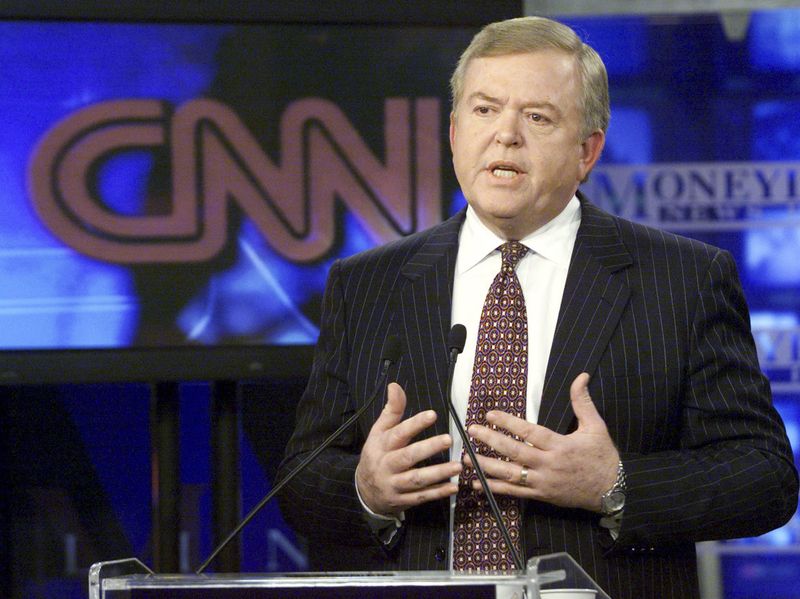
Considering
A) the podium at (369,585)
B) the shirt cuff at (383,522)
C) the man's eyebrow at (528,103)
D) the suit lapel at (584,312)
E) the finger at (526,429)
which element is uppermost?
the man's eyebrow at (528,103)

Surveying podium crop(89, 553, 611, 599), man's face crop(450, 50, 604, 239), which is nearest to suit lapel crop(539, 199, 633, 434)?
man's face crop(450, 50, 604, 239)

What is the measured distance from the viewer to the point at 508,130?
6.95 ft

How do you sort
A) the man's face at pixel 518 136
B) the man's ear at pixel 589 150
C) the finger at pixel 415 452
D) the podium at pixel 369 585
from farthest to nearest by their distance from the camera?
the man's ear at pixel 589 150
the man's face at pixel 518 136
the finger at pixel 415 452
the podium at pixel 369 585

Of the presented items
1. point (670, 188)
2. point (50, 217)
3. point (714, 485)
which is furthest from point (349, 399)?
point (670, 188)

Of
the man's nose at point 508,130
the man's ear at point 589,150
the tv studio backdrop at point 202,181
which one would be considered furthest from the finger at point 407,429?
the tv studio backdrop at point 202,181

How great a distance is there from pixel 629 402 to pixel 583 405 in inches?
7.1

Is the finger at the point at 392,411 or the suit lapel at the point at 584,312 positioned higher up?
the suit lapel at the point at 584,312

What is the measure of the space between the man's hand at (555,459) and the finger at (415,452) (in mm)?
61

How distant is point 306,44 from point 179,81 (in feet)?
1.19

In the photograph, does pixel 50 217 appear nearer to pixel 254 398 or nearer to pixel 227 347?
pixel 227 347

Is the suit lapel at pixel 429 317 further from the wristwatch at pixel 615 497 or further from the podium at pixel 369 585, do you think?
the podium at pixel 369 585

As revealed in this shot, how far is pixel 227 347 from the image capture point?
3.54 metres

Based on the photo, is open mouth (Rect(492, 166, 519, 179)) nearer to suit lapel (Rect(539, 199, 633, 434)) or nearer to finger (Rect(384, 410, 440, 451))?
suit lapel (Rect(539, 199, 633, 434))

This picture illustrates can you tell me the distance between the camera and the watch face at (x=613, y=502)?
192 cm
